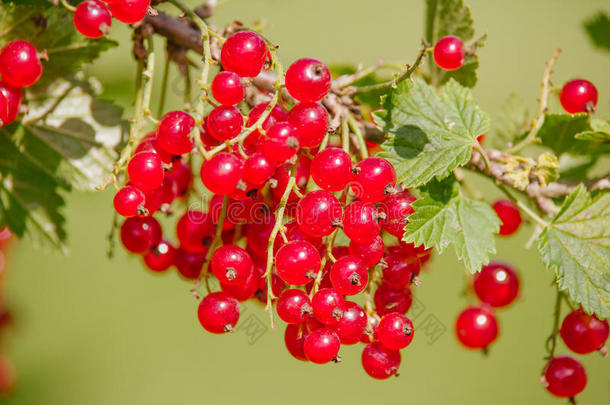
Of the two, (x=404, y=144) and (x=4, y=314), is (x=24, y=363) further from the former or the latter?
(x=404, y=144)

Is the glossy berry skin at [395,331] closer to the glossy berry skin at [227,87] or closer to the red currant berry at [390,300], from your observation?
the red currant berry at [390,300]

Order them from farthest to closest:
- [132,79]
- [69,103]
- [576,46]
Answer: [576,46] < [132,79] < [69,103]

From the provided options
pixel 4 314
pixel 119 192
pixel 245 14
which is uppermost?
pixel 119 192

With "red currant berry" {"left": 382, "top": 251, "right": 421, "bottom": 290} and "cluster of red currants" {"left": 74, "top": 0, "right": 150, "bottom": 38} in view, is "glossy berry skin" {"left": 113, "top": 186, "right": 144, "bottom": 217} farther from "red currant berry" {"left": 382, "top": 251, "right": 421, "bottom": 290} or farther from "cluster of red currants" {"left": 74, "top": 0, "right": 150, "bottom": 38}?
"red currant berry" {"left": 382, "top": 251, "right": 421, "bottom": 290}

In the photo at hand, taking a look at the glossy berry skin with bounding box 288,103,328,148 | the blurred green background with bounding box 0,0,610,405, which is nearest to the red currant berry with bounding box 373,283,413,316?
the glossy berry skin with bounding box 288,103,328,148

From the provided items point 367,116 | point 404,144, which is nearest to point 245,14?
point 367,116

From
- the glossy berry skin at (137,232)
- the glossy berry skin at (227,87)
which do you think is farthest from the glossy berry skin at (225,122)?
the glossy berry skin at (137,232)

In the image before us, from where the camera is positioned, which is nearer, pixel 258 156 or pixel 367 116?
pixel 258 156

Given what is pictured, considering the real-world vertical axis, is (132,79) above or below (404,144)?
below
